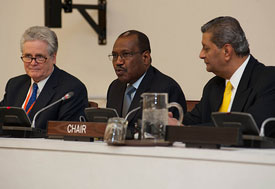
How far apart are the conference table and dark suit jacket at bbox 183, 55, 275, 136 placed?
26.9 inches

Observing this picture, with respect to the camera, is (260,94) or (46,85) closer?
(260,94)

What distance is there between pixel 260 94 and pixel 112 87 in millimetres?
1287

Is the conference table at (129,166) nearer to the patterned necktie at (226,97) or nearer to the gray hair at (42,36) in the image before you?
the patterned necktie at (226,97)

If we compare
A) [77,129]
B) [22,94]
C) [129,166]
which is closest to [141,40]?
[22,94]

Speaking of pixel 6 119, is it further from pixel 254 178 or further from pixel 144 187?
pixel 254 178

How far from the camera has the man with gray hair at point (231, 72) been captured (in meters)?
3.20

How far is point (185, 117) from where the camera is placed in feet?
12.1

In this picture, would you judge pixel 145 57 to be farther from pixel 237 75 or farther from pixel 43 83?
A: pixel 237 75

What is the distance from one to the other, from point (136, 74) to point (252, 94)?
0.98m

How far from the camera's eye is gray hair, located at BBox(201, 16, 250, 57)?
133 inches

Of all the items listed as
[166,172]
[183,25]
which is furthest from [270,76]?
[183,25]

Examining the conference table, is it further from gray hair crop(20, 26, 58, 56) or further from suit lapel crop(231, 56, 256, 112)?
gray hair crop(20, 26, 58, 56)

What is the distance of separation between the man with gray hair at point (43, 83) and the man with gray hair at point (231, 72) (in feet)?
2.72

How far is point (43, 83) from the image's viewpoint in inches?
154
